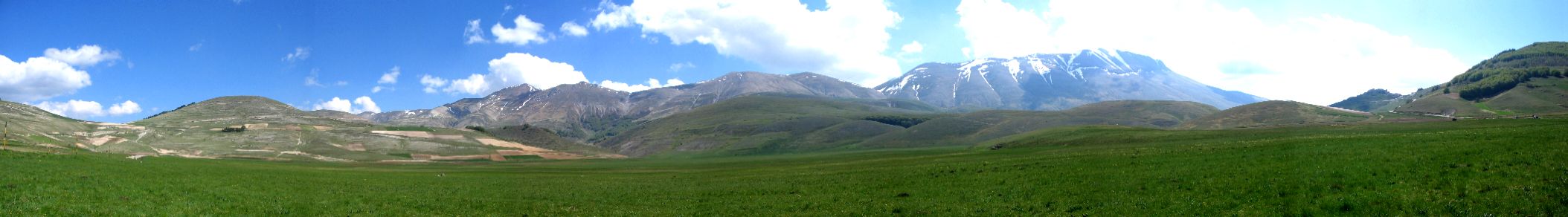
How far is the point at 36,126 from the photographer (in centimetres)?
14125

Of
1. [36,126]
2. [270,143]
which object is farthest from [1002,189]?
[36,126]

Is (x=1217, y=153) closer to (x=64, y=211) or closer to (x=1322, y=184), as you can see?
(x=1322, y=184)

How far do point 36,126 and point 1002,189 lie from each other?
185 m

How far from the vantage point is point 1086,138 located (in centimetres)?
12875

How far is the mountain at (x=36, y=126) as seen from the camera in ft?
387

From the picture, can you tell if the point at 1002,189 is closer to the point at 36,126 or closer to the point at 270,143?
the point at 270,143

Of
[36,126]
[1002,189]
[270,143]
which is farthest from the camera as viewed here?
[270,143]

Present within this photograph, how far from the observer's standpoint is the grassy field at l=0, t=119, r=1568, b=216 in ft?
96.8

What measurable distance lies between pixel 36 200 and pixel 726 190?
36.8 m

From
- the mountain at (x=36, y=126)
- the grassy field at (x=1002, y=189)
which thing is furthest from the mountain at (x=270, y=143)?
the grassy field at (x=1002, y=189)

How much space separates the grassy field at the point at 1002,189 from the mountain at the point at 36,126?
85916 mm

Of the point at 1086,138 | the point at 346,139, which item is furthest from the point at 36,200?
the point at 346,139

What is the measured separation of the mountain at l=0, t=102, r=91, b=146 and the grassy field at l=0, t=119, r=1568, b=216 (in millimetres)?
85916

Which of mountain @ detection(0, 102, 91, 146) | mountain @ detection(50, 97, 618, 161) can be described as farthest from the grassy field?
mountain @ detection(50, 97, 618, 161)
